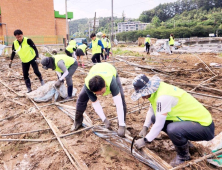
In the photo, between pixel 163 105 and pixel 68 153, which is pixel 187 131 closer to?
pixel 163 105

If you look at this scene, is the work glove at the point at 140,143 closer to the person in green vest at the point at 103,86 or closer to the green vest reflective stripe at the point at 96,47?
the person in green vest at the point at 103,86

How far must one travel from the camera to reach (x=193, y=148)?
2.38 meters

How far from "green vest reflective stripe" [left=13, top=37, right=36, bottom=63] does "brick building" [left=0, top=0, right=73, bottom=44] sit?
12417 millimetres

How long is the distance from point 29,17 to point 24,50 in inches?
542

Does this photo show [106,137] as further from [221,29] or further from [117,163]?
[221,29]

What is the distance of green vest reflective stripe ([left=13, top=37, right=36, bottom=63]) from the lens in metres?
4.65

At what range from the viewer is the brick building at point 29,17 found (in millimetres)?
15266

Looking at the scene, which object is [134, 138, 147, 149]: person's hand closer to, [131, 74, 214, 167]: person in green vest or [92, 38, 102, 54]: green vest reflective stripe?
[131, 74, 214, 167]: person in green vest

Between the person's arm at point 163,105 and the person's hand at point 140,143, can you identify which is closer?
the person's arm at point 163,105

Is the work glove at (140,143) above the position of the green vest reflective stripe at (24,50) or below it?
below

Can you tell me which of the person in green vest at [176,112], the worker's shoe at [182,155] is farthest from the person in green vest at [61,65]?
the worker's shoe at [182,155]

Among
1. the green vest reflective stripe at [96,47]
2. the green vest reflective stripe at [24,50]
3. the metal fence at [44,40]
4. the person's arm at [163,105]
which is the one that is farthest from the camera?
the metal fence at [44,40]

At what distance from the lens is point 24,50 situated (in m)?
4.68

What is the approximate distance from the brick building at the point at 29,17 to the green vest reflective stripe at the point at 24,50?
40.7 feet
